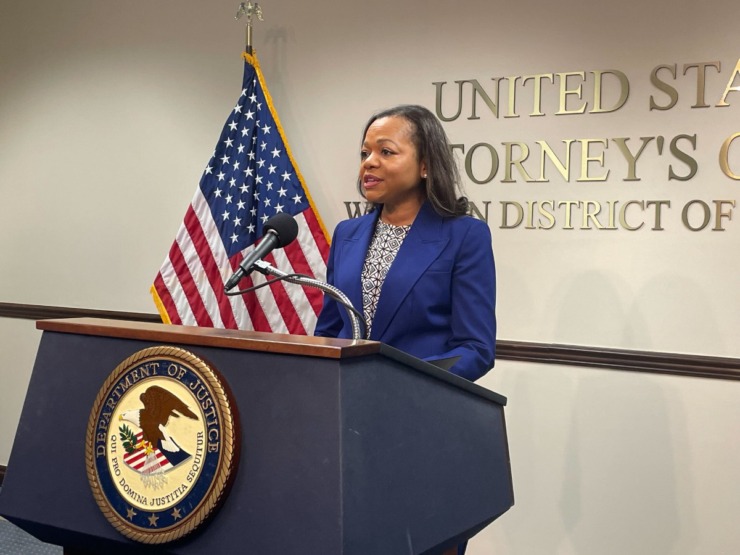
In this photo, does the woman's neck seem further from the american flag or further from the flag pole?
the flag pole

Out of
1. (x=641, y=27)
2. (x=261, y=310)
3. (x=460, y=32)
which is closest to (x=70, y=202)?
(x=261, y=310)

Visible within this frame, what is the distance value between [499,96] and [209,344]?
7.90 feet

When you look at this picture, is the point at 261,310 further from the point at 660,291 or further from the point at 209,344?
the point at 209,344

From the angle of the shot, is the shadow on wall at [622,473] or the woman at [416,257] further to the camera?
the shadow on wall at [622,473]

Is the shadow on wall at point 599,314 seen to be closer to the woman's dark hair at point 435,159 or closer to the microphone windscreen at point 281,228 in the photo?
the woman's dark hair at point 435,159

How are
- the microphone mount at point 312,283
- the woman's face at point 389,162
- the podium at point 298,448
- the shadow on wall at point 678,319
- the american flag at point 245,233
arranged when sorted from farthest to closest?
the american flag at point 245,233
the shadow on wall at point 678,319
the woman's face at point 389,162
the microphone mount at point 312,283
the podium at point 298,448

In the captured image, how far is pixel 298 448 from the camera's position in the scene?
1.27m

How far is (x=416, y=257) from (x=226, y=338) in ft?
2.69

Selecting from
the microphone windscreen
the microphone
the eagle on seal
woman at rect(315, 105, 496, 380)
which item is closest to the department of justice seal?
the eagle on seal

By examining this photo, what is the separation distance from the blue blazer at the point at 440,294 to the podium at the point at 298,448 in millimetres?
373

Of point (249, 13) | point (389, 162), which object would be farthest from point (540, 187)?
point (249, 13)

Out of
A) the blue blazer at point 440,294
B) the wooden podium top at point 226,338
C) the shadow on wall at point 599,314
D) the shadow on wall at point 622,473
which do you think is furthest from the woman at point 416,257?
the shadow on wall at point 622,473

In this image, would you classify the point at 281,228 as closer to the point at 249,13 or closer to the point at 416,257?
the point at 416,257

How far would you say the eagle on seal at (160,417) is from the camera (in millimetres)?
1344
